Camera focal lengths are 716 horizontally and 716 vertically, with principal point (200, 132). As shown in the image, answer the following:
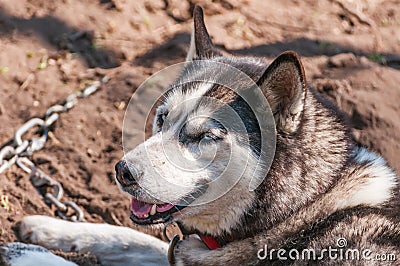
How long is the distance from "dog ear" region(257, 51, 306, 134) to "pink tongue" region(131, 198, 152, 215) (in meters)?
0.83

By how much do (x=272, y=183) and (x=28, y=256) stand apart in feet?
5.64

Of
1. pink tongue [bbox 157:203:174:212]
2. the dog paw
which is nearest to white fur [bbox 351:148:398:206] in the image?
the dog paw

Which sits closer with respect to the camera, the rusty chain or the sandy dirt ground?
the rusty chain

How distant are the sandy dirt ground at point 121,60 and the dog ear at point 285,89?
1879 mm

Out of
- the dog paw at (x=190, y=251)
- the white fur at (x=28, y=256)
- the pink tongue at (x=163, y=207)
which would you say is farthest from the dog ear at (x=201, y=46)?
the white fur at (x=28, y=256)

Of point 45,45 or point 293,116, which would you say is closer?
point 293,116

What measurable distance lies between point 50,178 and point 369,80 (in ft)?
9.29

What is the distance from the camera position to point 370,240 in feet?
12.0

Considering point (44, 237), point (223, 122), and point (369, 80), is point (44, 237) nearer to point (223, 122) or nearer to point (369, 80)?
point (223, 122)

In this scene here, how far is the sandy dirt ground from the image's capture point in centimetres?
544

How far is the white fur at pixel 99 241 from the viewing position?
4.78 meters

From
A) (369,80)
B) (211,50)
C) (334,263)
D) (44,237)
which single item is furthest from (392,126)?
(44,237)

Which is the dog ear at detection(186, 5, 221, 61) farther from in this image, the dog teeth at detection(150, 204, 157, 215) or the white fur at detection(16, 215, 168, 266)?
the white fur at detection(16, 215, 168, 266)

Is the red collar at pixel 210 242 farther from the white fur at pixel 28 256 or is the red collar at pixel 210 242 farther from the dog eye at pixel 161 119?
the white fur at pixel 28 256
